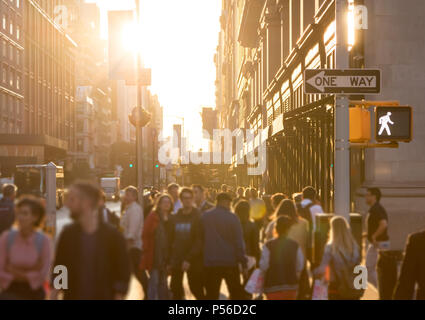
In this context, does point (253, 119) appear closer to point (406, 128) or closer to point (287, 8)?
point (287, 8)

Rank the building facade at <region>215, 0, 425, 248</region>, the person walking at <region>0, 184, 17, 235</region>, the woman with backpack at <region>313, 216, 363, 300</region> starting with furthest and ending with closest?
the building facade at <region>215, 0, 425, 248</region> < the person walking at <region>0, 184, 17, 235</region> < the woman with backpack at <region>313, 216, 363, 300</region>

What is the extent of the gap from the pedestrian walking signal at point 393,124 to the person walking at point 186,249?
112 inches

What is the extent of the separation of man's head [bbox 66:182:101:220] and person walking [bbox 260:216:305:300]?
2.97 meters

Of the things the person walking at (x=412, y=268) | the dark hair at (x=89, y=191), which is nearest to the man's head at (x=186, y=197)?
the dark hair at (x=89, y=191)

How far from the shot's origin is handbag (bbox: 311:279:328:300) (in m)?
7.95

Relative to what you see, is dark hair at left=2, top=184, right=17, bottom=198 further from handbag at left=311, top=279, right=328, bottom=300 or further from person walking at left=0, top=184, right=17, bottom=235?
handbag at left=311, top=279, right=328, bottom=300

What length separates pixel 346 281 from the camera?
8086mm

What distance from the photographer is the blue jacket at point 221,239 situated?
29.9 ft

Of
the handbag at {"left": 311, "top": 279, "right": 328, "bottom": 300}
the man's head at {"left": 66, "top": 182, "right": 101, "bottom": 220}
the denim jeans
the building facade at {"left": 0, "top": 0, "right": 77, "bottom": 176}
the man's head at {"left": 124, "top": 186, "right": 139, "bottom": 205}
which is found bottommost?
the denim jeans

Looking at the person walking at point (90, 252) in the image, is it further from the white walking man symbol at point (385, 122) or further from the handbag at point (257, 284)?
the white walking man symbol at point (385, 122)

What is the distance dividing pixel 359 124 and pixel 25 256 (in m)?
5.42

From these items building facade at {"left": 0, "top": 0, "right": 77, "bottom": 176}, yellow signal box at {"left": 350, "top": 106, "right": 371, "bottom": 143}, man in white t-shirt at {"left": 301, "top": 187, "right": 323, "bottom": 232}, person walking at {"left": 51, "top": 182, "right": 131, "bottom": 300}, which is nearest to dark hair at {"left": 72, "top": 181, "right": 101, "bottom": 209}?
person walking at {"left": 51, "top": 182, "right": 131, "bottom": 300}

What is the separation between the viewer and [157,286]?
32.6 feet

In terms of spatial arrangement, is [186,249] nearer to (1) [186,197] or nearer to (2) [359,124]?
(1) [186,197]
